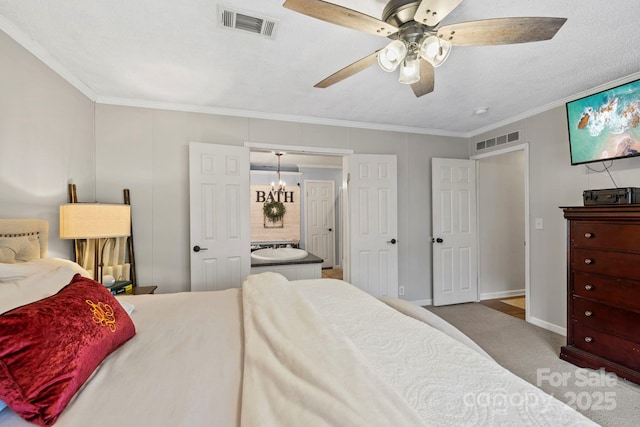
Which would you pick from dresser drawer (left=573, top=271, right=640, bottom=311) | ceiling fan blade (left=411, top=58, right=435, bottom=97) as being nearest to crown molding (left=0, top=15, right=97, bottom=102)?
ceiling fan blade (left=411, top=58, right=435, bottom=97)

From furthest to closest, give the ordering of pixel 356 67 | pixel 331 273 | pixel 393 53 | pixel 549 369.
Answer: pixel 331 273 → pixel 549 369 → pixel 356 67 → pixel 393 53

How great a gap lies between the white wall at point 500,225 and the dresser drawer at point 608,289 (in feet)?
5.80

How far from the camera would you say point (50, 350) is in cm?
81

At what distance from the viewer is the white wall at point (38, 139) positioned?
66.5 inches

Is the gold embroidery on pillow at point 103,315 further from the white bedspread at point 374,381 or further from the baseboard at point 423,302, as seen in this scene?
the baseboard at point 423,302

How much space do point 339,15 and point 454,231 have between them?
343cm

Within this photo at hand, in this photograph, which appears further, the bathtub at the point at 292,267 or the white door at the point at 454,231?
A: the white door at the point at 454,231

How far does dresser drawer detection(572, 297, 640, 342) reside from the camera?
202cm

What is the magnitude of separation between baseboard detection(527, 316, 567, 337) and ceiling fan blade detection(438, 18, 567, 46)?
3023 millimetres

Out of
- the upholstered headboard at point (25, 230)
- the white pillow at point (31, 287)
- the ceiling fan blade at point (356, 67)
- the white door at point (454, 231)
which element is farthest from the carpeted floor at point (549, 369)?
the upholstered headboard at point (25, 230)

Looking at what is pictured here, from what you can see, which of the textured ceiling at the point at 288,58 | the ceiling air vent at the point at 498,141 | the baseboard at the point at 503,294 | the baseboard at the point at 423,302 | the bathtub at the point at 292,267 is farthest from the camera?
the baseboard at the point at 503,294

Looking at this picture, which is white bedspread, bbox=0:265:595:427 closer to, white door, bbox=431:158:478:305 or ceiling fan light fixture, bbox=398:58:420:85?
ceiling fan light fixture, bbox=398:58:420:85

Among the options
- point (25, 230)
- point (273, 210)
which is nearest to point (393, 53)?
point (25, 230)

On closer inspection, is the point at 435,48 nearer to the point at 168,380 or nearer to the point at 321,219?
the point at 168,380
